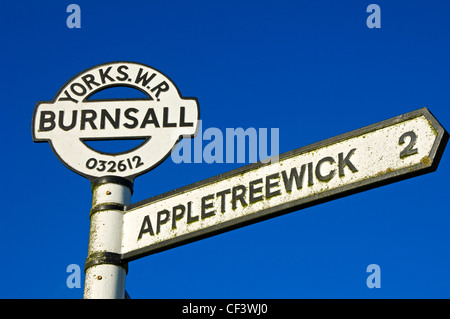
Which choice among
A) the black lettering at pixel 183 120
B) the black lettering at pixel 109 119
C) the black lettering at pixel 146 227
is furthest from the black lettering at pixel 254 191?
the black lettering at pixel 109 119

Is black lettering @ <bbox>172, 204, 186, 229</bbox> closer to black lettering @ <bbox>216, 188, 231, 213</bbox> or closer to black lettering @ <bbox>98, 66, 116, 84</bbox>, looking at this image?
black lettering @ <bbox>216, 188, 231, 213</bbox>

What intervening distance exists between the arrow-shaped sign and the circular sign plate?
0.31 metres

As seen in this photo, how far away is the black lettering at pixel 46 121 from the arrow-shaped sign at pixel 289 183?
70 centimetres

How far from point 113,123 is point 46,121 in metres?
0.39

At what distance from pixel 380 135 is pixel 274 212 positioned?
61 centimetres

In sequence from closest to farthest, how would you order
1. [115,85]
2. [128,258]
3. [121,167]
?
[128,258] < [121,167] < [115,85]

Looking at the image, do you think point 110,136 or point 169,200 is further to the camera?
point 110,136

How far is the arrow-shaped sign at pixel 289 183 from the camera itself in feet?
14.4

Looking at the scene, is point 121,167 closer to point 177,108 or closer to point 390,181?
point 177,108

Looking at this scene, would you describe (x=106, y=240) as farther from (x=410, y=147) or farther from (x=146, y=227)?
(x=410, y=147)

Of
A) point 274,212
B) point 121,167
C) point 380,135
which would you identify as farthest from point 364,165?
point 121,167

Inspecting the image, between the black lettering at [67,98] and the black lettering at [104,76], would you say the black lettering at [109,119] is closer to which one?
the black lettering at [67,98]

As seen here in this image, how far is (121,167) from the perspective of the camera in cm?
529
